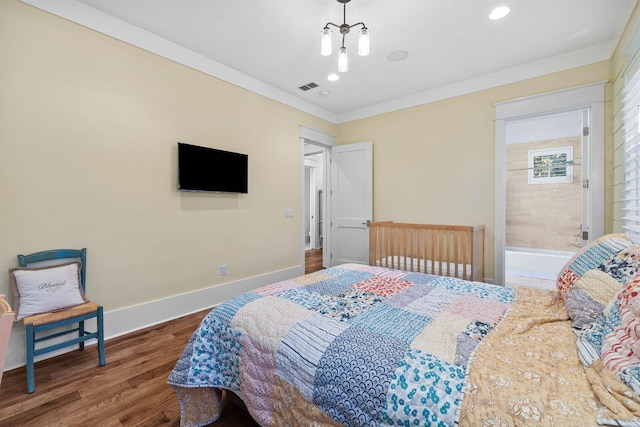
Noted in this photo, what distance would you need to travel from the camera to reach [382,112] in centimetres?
446

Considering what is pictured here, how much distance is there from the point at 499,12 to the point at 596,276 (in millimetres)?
2247

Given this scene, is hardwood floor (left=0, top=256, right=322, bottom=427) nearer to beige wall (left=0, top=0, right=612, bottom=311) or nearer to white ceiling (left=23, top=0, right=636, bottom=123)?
beige wall (left=0, top=0, right=612, bottom=311)

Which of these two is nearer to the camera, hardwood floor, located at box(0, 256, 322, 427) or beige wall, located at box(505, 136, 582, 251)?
hardwood floor, located at box(0, 256, 322, 427)

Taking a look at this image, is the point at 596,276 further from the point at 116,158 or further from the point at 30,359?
the point at 116,158

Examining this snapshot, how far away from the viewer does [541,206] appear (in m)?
5.42

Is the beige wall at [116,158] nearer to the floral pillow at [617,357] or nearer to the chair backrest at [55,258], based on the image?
the chair backrest at [55,258]

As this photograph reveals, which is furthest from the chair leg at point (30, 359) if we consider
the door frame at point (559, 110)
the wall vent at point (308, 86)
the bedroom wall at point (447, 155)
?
Answer: the door frame at point (559, 110)

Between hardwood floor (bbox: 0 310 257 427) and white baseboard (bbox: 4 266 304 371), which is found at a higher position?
white baseboard (bbox: 4 266 304 371)

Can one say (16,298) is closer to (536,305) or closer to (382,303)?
(382,303)

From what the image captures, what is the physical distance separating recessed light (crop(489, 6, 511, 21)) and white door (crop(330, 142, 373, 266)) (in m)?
2.31

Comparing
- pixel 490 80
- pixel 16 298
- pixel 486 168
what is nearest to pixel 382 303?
pixel 16 298

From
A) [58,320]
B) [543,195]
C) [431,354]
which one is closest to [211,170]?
[58,320]

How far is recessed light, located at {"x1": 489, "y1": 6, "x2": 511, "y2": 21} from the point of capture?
2.31 m

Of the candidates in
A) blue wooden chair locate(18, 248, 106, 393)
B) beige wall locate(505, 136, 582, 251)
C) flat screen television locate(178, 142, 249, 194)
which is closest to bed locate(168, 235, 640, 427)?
blue wooden chair locate(18, 248, 106, 393)
